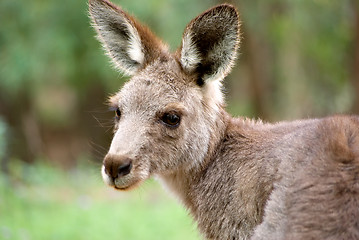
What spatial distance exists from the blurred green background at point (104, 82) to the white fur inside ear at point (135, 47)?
11.2ft

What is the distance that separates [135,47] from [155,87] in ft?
2.29

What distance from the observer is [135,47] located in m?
6.50

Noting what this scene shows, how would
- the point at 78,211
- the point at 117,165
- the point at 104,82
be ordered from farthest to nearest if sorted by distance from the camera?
the point at 104,82 → the point at 78,211 → the point at 117,165

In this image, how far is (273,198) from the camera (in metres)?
4.94

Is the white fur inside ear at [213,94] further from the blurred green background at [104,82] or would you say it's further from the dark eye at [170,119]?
the blurred green background at [104,82]

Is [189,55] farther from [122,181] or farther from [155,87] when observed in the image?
[122,181]

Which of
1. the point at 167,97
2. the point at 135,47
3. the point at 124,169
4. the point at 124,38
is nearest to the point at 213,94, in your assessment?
the point at 167,97

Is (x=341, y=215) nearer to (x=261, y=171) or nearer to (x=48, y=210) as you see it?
(x=261, y=171)

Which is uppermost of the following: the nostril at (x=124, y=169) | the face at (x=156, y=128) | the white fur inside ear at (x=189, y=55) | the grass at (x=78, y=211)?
the white fur inside ear at (x=189, y=55)

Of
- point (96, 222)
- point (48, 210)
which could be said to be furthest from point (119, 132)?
point (48, 210)

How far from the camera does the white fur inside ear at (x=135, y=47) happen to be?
638 cm

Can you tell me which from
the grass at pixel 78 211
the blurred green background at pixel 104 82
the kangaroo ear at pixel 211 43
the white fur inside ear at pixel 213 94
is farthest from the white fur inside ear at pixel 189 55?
the blurred green background at pixel 104 82

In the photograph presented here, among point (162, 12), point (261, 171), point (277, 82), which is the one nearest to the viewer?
point (261, 171)

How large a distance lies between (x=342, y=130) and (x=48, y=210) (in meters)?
7.38
